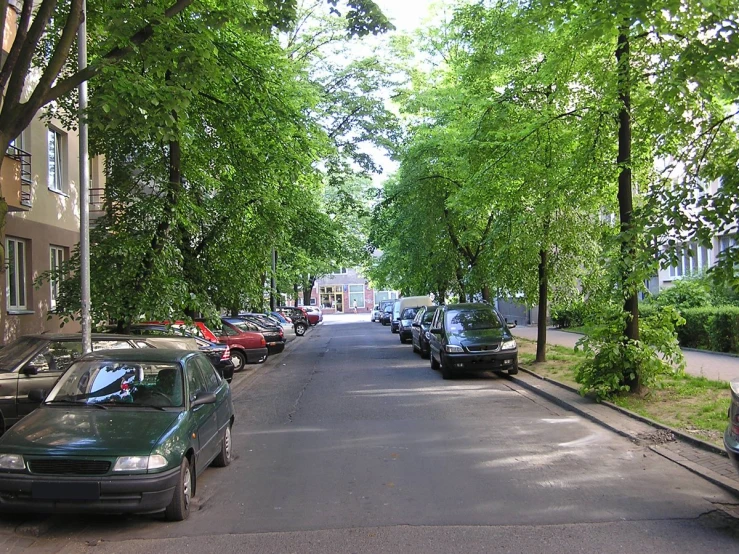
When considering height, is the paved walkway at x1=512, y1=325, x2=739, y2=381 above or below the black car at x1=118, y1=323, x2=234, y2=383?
below

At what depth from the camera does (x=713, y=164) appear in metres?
7.88

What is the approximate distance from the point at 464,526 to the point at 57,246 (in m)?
16.6

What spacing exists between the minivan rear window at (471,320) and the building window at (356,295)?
85.4m

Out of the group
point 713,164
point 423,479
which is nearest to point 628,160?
point 713,164

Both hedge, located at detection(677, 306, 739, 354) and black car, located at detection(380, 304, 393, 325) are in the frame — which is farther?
black car, located at detection(380, 304, 393, 325)

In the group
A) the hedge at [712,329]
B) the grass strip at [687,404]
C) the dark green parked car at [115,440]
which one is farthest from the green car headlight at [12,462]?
the hedge at [712,329]

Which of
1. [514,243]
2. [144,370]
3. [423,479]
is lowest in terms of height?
[423,479]

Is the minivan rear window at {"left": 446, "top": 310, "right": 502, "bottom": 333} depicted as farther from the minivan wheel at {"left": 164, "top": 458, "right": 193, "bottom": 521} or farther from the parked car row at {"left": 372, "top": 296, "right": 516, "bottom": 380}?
the minivan wheel at {"left": 164, "top": 458, "right": 193, "bottom": 521}

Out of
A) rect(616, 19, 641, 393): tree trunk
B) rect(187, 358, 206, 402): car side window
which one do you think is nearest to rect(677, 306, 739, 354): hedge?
rect(616, 19, 641, 393): tree trunk

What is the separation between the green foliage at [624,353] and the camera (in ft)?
34.6

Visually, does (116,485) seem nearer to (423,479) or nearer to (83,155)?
(423,479)

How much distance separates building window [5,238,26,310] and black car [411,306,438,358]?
38.1 feet

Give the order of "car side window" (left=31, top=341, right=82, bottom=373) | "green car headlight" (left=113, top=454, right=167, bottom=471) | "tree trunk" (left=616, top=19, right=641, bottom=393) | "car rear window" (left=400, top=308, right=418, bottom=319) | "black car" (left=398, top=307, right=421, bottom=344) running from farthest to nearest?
"car rear window" (left=400, top=308, right=418, bottom=319) → "black car" (left=398, top=307, right=421, bottom=344) → "tree trunk" (left=616, top=19, right=641, bottom=393) → "car side window" (left=31, top=341, right=82, bottom=373) → "green car headlight" (left=113, top=454, right=167, bottom=471)

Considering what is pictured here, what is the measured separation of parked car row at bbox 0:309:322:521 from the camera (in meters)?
5.04
